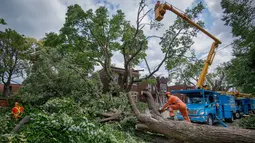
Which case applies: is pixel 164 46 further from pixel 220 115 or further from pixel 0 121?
pixel 0 121

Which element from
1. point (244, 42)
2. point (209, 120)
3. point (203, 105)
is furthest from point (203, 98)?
point (244, 42)

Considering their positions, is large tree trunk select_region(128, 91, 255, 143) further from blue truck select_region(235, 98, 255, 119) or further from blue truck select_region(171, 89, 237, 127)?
blue truck select_region(235, 98, 255, 119)

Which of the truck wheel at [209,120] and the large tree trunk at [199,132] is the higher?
the large tree trunk at [199,132]

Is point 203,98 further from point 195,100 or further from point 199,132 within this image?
point 199,132

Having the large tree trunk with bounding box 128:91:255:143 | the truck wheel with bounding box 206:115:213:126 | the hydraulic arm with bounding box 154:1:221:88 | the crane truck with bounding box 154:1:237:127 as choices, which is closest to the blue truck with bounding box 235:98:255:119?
the crane truck with bounding box 154:1:237:127

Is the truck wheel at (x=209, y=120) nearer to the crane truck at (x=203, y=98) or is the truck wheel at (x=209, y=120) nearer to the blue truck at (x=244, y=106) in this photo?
the crane truck at (x=203, y=98)

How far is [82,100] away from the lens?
32.3 ft

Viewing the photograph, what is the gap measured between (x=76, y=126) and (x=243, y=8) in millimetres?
10291

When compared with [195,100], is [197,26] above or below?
above

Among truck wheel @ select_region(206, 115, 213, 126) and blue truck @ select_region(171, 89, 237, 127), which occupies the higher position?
blue truck @ select_region(171, 89, 237, 127)

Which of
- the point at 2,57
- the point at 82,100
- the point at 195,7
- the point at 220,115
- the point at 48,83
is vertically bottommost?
the point at 220,115

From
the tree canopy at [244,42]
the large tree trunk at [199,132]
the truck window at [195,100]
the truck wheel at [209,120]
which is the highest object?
the tree canopy at [244,42]

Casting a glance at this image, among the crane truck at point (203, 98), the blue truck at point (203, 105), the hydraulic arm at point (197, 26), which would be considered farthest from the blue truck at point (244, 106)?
the hydraulic arm at point (197, 26)

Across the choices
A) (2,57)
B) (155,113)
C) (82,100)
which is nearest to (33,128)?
(155,113)
